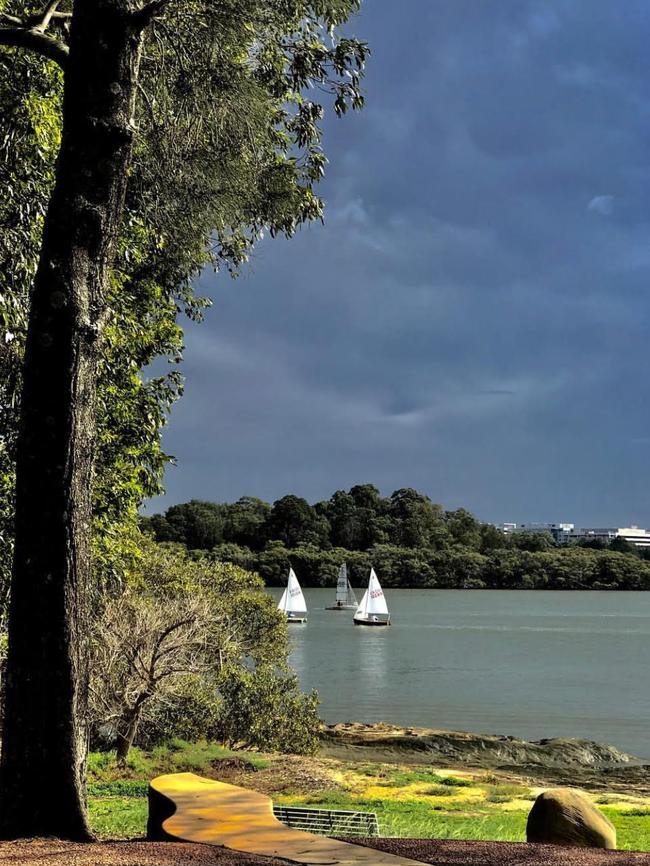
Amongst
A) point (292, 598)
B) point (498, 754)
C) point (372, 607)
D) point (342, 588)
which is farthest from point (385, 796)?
point (342, 588)

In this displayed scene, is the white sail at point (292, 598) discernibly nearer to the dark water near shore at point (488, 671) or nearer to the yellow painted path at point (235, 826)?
the dark water near shore at point (488, 671)

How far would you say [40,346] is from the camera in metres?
4.88

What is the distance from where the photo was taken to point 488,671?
42219mm

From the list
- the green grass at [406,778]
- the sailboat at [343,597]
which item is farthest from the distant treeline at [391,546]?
the green grass at [406,778]

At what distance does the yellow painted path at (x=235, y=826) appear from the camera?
170 inches

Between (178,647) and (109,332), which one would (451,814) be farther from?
(109,332)

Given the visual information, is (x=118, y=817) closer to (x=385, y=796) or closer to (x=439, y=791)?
(x=385, y=796)

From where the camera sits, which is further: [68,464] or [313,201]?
[313,201]

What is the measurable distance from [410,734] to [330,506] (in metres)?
71.6

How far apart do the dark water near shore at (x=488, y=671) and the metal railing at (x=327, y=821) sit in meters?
20.1

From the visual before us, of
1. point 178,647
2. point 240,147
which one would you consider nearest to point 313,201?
point 240,147

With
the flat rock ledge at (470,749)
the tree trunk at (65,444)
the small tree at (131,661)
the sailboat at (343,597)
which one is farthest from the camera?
the sailboat at (343,597)

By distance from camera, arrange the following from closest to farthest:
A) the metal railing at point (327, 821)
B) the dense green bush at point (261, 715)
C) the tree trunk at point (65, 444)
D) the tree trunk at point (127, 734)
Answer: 1. the tree trunk at point (65, 444)
2. the metal railing at point (327, 821)
3. the tree trunk at point (127, 734)
4. the dense green bush at point (261, 715)

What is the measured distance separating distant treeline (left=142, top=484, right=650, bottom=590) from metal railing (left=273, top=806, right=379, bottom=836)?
6494 cm
